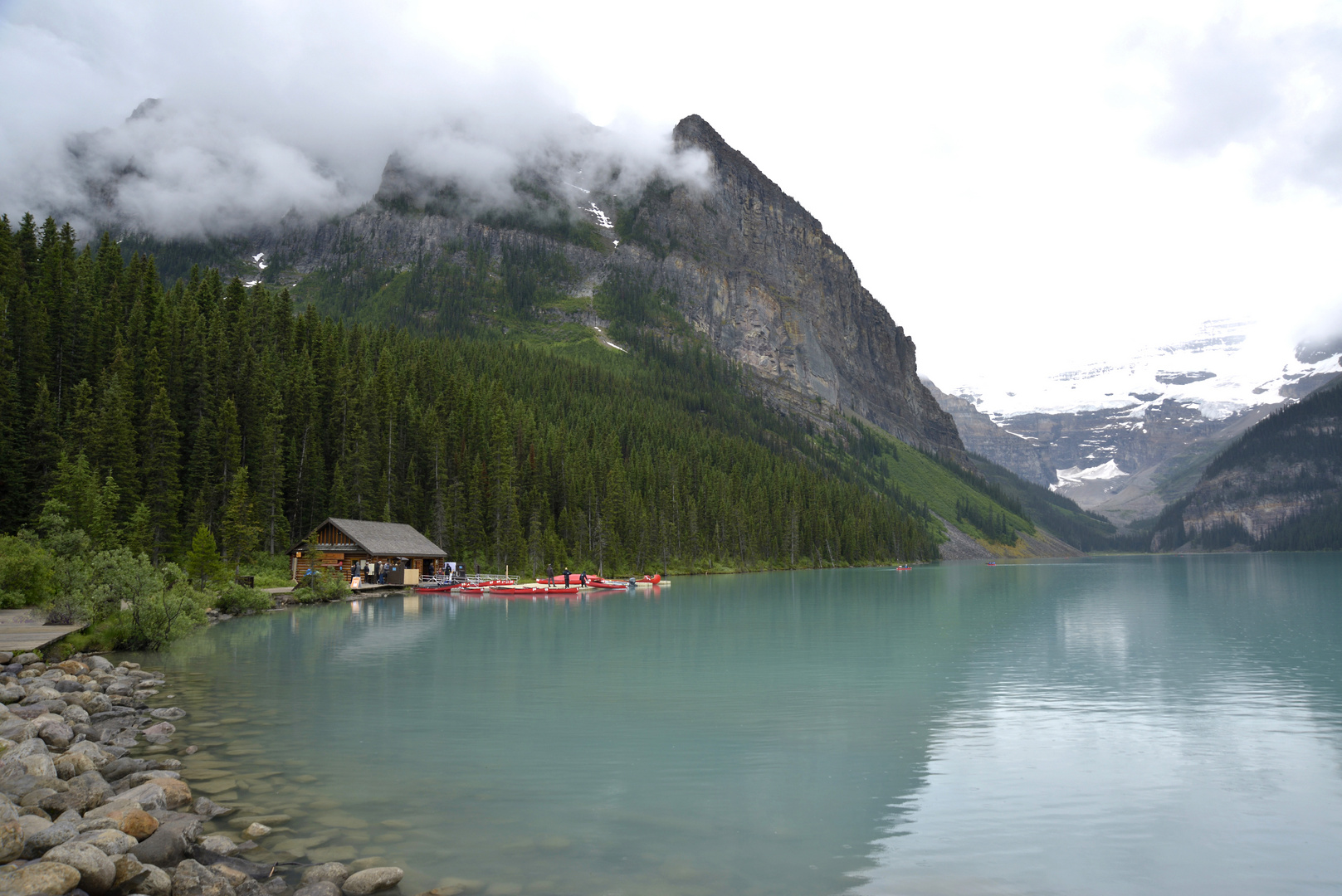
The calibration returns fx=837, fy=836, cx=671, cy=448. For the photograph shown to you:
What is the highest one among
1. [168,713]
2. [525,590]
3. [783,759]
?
[168,713]

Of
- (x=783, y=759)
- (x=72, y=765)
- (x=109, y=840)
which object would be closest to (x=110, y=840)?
(x=109, y=840)

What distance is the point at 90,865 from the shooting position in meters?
9.52

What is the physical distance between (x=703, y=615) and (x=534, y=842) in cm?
4334

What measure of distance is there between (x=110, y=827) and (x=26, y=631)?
21.9m

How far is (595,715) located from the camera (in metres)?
22.8

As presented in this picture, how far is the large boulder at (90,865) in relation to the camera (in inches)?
373

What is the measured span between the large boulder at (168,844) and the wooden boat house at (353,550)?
2492 inches

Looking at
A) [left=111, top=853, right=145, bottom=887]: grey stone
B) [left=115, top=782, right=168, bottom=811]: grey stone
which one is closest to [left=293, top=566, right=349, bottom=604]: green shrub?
[left=115, top=782, right=168, bottom=811]: grey stone

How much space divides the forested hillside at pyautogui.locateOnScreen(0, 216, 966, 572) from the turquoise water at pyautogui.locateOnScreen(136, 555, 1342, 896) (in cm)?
3389

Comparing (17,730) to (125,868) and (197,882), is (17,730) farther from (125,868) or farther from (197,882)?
(197,882)

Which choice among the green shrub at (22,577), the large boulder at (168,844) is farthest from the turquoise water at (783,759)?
the green shrub at (22,577)

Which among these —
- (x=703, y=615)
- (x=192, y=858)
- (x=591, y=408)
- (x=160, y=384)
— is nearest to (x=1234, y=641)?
(x=703, y=615)

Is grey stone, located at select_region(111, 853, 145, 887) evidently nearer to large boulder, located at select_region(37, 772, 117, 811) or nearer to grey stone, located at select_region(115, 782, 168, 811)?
grey stone, located at select_region(115, 782, 168, 811)

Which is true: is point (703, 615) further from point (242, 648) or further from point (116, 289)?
point (116, 289)
